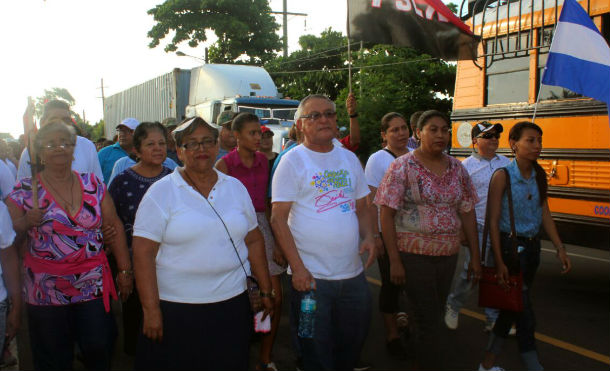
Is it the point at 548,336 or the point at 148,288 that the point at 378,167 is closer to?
the point at 548,336

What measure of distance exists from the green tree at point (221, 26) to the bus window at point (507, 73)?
79.9ft

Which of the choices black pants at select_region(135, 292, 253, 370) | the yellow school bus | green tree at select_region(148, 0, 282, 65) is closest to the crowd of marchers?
black pants at select_region(135, 292, 253, 370)

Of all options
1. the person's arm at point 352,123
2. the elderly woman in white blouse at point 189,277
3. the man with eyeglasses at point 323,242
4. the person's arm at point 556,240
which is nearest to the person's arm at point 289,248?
the man with eyeglasses at point 323,242

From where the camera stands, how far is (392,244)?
3797 mm

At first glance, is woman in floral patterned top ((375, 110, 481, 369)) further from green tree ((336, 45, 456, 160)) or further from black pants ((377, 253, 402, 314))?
green tree ((336, 45, 456, 160))

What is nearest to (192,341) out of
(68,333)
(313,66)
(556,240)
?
(68,333)

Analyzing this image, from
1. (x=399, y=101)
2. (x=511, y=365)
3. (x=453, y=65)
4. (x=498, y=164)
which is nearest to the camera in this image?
(x=511, y=365)

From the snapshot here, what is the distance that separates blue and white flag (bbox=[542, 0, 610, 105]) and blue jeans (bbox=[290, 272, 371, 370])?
2.78 meters

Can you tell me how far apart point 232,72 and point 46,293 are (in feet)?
47.6

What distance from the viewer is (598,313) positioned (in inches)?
227

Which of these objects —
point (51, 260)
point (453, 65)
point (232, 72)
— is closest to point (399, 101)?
point (453, 65)

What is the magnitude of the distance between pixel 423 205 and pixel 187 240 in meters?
1.70

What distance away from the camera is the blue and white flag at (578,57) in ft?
15.9

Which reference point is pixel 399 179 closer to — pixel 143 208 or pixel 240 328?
pixel 240 328
